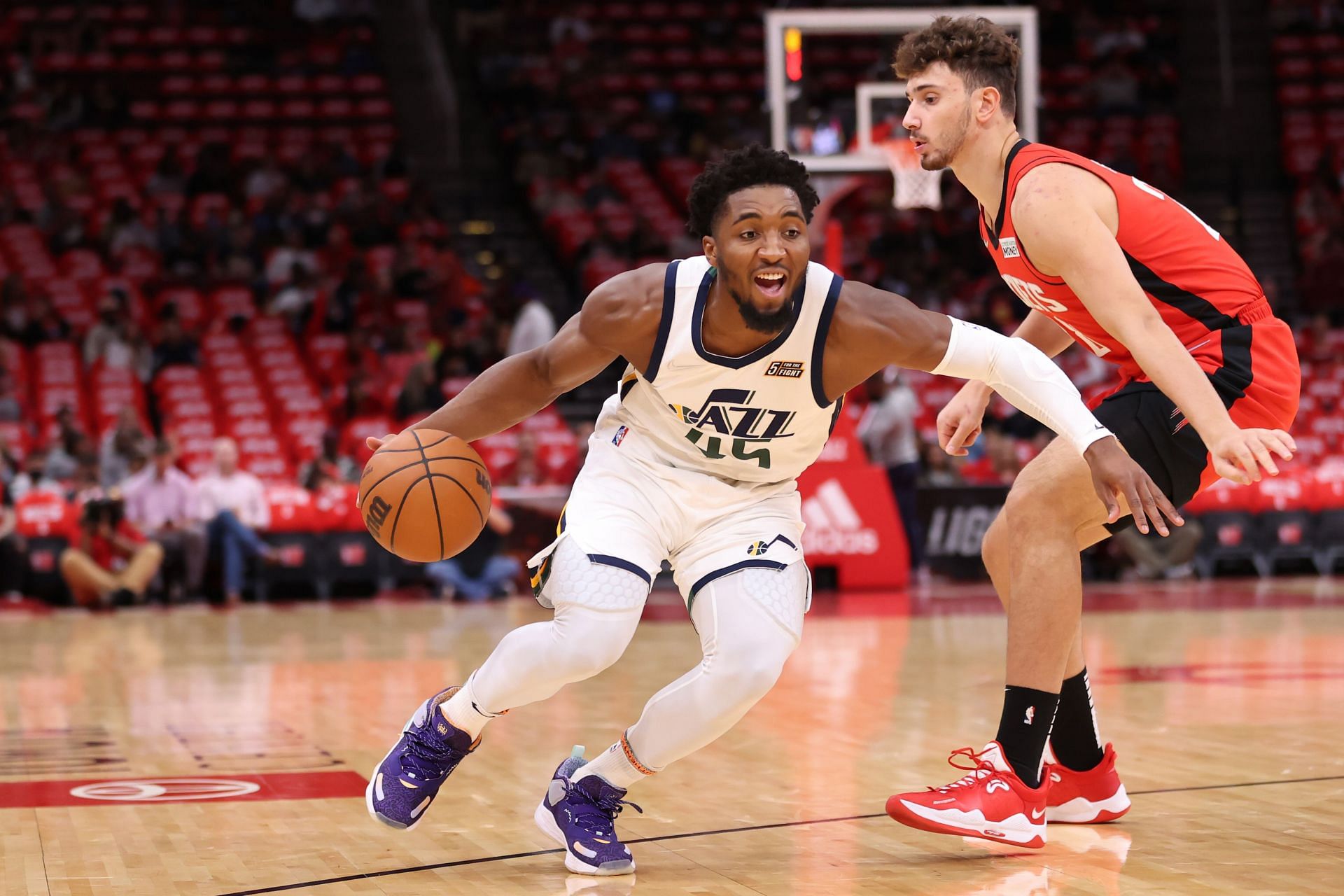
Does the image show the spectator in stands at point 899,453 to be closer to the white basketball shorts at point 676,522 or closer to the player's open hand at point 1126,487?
the white basketball shorts at point 676,522

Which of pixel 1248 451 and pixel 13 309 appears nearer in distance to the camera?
pixel 1248 451

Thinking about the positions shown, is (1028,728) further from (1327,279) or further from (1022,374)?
(1327,279)

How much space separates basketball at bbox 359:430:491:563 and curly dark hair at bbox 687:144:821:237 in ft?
2.77

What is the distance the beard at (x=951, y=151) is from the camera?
166 inches

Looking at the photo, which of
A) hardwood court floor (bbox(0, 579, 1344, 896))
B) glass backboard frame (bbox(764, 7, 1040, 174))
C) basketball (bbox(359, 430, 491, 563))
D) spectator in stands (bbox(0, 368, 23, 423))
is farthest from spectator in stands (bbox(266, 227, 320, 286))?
basketball (bbox(359, 430, 491, 563))

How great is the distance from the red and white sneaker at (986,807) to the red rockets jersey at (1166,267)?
1083 millimetres

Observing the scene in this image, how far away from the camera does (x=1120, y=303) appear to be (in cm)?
390

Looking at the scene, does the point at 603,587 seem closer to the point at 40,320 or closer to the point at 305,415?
the point at 305,415

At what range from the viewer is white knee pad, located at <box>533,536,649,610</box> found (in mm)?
3838

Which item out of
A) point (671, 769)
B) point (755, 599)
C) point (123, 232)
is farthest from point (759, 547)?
point (123, 232)

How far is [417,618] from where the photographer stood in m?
11.2

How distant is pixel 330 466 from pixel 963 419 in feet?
31.4

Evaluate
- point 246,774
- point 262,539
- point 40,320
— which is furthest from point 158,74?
point 246,774

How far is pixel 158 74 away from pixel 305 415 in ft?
23.7
